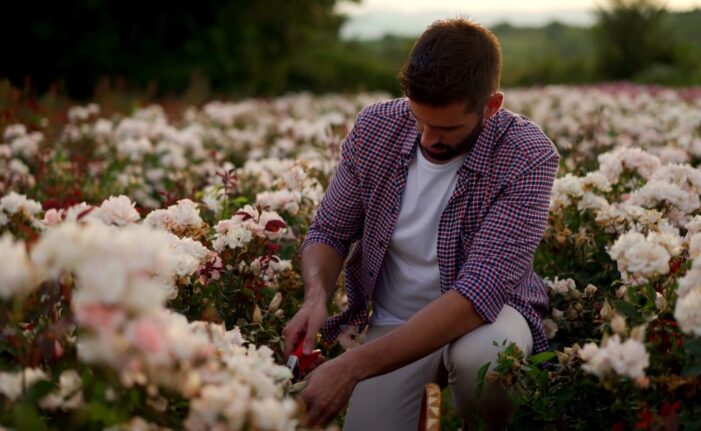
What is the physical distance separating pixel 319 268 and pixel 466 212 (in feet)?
1.60

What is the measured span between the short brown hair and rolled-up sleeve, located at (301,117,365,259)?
40cm

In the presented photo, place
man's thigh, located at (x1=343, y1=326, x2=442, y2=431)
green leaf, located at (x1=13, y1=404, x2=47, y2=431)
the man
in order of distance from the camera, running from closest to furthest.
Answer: green leaf, located at (x1=13, y1=404, x2=47, y2=431) → the man → man's thigh, located at (x1=343, y1=326, x2=442, y2=431)

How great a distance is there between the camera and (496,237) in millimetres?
2479

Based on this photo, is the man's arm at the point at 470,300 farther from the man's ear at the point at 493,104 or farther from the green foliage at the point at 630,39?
the green foliage at the point at 630,39

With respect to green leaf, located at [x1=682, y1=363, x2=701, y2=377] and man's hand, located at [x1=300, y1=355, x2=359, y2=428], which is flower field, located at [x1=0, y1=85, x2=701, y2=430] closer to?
green leaf, located at [x1=682, y1=363, x2=701, y2=377]

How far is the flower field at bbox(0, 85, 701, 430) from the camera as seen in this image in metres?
1.32

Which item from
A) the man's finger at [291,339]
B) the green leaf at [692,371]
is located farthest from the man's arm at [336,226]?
the green leaf at [692,371]

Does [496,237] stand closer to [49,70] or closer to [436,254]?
[436,254]

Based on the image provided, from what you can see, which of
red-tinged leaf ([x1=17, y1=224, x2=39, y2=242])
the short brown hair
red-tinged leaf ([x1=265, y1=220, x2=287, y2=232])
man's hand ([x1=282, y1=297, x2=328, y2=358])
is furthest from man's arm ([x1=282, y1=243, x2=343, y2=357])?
red-tinged leaf ([x1=17, y1=224, x2=39, y2=242])

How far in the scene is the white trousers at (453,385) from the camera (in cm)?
245

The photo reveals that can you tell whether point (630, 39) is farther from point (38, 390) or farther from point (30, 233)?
point (38, 390)

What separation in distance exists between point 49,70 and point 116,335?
56.3 feet

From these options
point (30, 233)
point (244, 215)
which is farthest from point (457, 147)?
point (30, 233)

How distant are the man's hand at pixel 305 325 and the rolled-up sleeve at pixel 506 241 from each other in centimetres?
40
